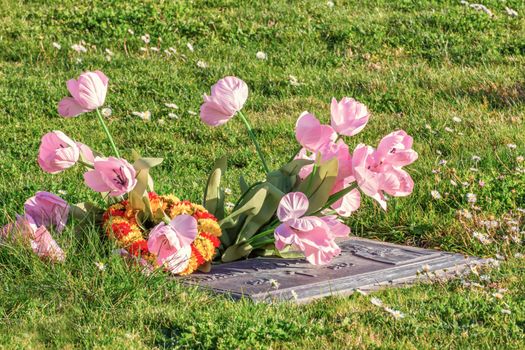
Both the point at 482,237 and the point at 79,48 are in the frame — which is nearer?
the point at 482,237

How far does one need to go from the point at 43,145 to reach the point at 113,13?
6590mm

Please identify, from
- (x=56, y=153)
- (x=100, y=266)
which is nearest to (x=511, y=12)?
(x=56, y=153)

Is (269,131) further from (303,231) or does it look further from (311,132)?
(303,231)

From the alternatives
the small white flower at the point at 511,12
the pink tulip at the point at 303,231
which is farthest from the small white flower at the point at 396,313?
the small white flower at the point at 511,12

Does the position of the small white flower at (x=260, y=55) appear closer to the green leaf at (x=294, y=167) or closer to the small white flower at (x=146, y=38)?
the small white flower at (x=146, y=38)

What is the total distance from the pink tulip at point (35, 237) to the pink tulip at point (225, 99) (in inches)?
46.1

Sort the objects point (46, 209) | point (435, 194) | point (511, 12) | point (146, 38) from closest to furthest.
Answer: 1. point (46, 209)
2. point (435, 194)
3. point (146, 38)
4. point (511, 12)

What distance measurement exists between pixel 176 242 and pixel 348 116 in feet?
3.95

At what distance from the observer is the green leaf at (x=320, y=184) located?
5574 millimetres

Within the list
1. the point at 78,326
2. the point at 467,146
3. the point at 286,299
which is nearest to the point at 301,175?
the point at 286,299

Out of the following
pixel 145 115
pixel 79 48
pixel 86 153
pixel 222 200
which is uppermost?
pixel 86 153

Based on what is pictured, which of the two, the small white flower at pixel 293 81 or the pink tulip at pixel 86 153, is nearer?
the pink tulip at pixel 86 153

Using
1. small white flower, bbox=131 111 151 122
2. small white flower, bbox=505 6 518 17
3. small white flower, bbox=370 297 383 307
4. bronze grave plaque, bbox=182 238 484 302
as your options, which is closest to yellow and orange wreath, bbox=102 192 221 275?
bronze grave plaque, bbox=182 238 484 302

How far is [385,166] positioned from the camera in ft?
18.0
